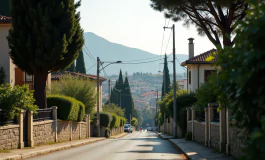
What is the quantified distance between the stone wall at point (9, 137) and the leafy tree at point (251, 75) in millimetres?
14177

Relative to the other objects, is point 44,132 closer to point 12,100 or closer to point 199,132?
point 12,100

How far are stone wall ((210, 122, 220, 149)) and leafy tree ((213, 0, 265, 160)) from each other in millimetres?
13406

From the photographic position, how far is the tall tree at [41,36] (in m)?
26.4

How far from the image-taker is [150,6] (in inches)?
910

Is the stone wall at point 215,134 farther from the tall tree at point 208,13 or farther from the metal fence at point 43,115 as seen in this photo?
the metal fence at point 43,115

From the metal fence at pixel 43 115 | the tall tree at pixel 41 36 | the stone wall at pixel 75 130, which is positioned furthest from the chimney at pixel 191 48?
the metal fence at pixel 43 115

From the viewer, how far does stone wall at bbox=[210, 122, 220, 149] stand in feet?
63.3

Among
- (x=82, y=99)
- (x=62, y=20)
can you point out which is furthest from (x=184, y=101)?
(x=62, y=20)

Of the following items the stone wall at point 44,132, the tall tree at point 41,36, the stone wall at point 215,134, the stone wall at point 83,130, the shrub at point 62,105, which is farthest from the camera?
the stone wall at point 83,130

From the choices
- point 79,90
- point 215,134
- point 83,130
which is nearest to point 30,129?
point 215,134

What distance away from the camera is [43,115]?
25.5 meters

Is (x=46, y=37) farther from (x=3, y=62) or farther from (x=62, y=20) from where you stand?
(x=3, y=62)

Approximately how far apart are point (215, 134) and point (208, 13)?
630cm

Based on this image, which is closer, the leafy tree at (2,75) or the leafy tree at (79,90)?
the leafy tree at (2,75)
